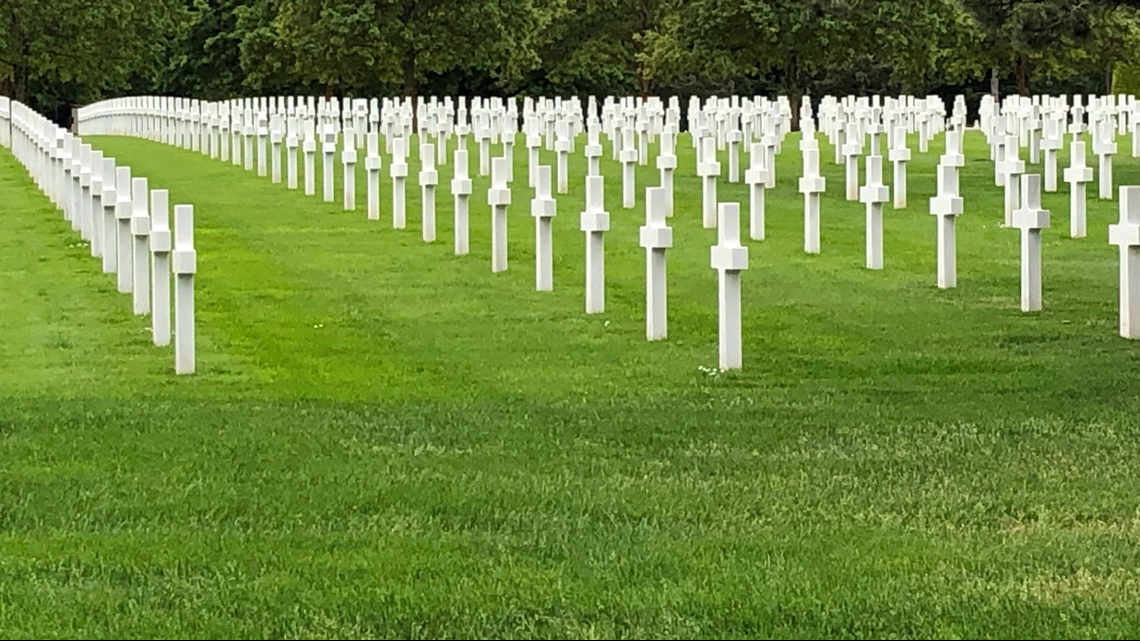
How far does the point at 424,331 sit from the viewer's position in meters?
14.4

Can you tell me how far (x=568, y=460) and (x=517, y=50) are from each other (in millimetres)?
46018

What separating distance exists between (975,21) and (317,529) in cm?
1811

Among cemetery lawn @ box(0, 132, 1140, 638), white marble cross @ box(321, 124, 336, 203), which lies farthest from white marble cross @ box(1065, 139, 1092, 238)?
white marble cross @ box(321, 124, 336, 203)

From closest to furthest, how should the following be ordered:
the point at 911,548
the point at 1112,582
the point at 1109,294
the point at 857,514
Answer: the point at 1112,582 < the point at 911,548 < the point at 857,514 < the point at 1109,294

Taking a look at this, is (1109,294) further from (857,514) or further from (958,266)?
(857,514)

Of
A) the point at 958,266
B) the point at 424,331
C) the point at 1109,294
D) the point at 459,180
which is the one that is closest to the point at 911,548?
the point at 424,331

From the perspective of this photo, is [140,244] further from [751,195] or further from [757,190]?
[751,195]

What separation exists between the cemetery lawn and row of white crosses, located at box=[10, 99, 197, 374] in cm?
26

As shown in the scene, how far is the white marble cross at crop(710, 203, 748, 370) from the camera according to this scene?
12422 millimetres

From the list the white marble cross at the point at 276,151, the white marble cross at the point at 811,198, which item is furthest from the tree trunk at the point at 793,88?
the white marble cross at the point at 811,198

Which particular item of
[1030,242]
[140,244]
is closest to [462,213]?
[140,244]

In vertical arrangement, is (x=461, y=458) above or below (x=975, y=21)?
below

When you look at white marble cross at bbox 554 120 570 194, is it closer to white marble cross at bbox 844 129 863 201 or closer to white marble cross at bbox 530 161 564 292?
white marble cross at bbox 844 129 863 201

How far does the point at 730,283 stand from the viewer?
12555 mm
